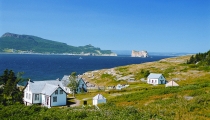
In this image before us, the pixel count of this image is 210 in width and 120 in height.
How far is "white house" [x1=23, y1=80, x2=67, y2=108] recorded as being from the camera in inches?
2201

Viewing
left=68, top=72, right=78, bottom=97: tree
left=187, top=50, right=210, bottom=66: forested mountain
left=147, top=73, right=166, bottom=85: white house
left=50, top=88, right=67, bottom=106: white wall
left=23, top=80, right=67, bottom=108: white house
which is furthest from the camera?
left=187, top=50, right=210, bottom=66: forested mountain

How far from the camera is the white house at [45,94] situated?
5591 cm

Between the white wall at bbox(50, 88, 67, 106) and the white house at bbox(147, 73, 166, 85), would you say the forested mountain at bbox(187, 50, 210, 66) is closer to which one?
the white house at bbox(147, 73, 166, 85)

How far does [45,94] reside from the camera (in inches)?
2237

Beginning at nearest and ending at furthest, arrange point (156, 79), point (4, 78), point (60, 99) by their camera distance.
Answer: point (60, 99), point (4, 78), point (156, 79)

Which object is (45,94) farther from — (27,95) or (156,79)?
(156,79)

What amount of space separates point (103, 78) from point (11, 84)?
63.9 metres

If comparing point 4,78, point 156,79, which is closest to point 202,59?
point 156,79

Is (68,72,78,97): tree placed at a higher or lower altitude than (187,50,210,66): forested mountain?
lower

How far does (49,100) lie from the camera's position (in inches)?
2175

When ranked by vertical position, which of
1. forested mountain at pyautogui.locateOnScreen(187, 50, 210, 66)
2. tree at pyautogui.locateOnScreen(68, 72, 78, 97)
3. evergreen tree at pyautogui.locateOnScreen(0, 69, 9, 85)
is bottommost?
tree at pyautogui.locateOnScreen(68, 72, 78, 97)

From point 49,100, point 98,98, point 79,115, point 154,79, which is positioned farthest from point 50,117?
point 154,79

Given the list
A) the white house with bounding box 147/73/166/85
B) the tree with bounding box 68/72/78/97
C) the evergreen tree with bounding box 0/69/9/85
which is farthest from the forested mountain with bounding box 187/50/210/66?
the evergreen tree with bounding box 0/69/9/85

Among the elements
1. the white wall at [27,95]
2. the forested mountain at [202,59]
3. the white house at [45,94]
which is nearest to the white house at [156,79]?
the forested mountain at [202,59]
